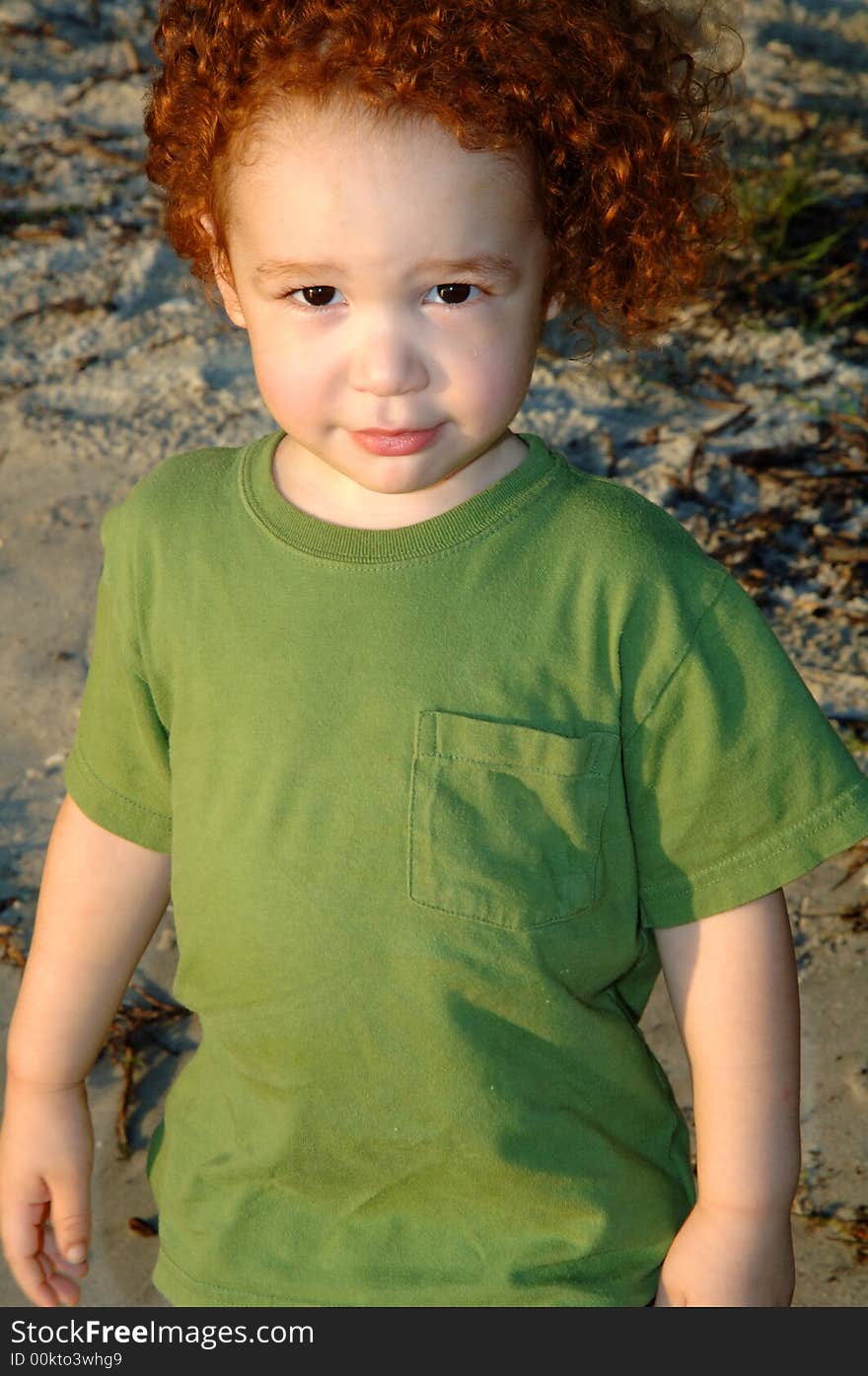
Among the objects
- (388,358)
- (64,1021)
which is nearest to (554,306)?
(388,358)

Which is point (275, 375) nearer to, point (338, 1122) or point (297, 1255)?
point (338, 1122)

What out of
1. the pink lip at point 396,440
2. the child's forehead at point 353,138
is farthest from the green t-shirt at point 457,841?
the child's forehead at point 353,138

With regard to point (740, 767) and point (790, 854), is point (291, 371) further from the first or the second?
point (790, 854)

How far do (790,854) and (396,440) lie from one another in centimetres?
59

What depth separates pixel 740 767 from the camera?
1624 millimetres

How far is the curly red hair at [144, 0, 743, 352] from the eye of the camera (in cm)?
154

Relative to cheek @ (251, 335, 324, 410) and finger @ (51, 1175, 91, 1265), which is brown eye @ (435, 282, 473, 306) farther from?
finger @ (51, 1175, 91, 1265)

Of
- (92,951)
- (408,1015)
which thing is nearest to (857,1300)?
(408,1015)

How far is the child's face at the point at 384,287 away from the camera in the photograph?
1.49 meters

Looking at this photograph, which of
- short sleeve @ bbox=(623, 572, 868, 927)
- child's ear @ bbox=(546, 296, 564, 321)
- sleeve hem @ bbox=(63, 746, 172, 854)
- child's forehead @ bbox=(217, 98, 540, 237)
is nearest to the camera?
child's forehead @ bbox=(217, 98, 540, 237)

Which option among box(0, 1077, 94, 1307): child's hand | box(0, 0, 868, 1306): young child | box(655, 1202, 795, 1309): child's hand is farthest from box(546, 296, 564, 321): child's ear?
box(0, 1077, 94, 1307): child's hand

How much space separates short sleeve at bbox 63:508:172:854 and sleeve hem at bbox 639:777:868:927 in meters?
0.66

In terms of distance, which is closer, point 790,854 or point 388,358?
point 388,358

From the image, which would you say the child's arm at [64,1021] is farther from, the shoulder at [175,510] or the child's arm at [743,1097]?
the child's arm at [743,1097]
